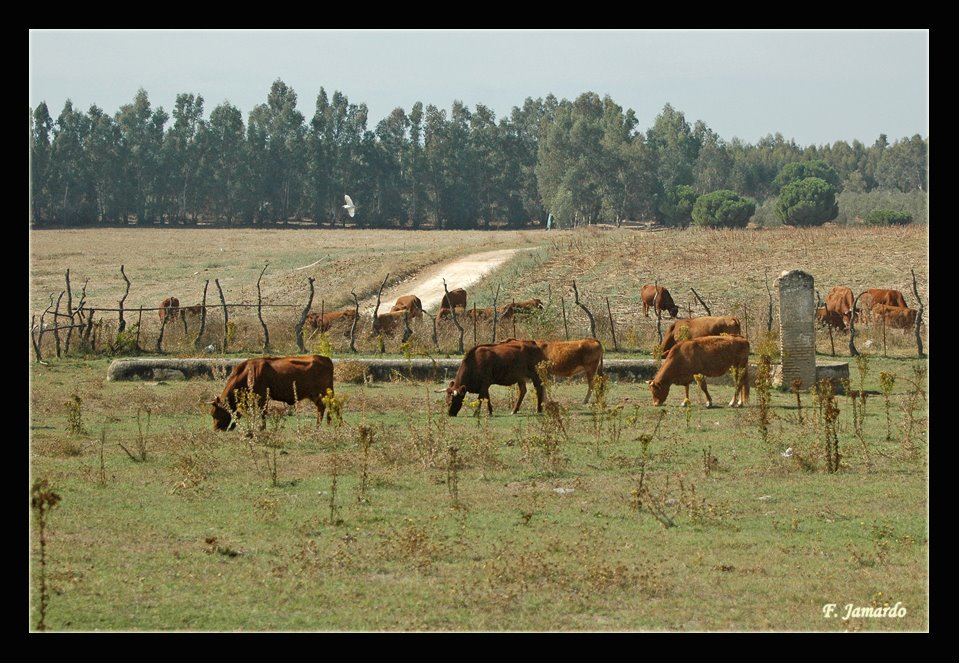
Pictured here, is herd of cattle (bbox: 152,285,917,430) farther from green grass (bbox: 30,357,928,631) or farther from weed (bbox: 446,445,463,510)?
weed (bbox: 446,445,463,510)

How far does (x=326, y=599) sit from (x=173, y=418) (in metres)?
10.1

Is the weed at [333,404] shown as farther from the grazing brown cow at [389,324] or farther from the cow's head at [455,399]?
Result: the grazing brown cow at [389,324]

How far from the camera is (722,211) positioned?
87375 mm

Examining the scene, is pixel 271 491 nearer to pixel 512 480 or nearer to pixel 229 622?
pixel 512 480

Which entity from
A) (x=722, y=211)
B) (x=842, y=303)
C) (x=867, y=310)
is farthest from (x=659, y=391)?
(x=722, y=211)

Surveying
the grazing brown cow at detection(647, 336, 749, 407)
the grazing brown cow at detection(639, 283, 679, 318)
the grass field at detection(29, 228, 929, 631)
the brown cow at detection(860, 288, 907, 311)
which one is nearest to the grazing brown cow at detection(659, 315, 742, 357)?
the grass field at detection(29, 228, 929, 631)

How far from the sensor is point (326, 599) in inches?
363

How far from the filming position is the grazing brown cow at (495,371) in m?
18.5

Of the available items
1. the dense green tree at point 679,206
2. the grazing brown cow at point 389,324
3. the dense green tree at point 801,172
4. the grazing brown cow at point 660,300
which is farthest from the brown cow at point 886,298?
the dense green tree at point 801,172

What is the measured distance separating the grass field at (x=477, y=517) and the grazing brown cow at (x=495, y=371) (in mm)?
412

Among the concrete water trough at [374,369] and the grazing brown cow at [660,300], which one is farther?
the grazing brown cow at [660,300]

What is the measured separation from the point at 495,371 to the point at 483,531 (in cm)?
753

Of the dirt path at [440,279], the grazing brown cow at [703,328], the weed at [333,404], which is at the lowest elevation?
the weed at [333,404]

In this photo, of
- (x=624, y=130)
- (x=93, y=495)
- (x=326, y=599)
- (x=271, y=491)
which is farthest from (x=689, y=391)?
(x=624, y=130)
